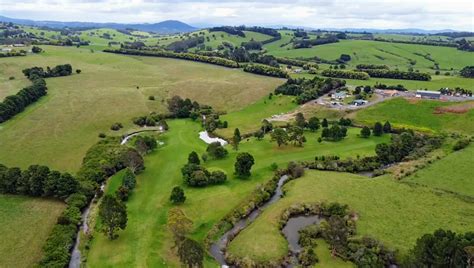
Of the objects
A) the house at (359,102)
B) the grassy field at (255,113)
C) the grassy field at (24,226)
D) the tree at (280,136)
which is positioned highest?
the house at (359,102)

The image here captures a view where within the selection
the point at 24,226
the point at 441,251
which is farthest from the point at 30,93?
the point at 441,251

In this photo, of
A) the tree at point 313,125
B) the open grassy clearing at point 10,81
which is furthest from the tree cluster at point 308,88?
the open grassy clearing at point 10,81

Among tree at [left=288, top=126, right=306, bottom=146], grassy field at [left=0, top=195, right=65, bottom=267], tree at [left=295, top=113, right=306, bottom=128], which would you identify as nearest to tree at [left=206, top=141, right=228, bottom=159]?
tree at [left=288, top=126, right=306, bottom=146]

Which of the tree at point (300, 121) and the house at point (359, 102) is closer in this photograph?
the tree at point (300, 121)

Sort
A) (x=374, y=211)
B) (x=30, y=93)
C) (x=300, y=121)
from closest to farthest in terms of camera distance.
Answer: (x=374, y=211), (x=300, y=121), (x=30, y=93)

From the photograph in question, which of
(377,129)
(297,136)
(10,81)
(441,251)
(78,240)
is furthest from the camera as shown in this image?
(10,81)

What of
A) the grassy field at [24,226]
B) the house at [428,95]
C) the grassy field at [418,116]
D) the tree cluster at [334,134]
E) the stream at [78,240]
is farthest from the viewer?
the house at [428,95]

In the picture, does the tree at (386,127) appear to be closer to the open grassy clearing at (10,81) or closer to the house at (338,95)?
the house at (338,95)

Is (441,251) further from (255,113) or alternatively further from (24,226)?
(255,113)
